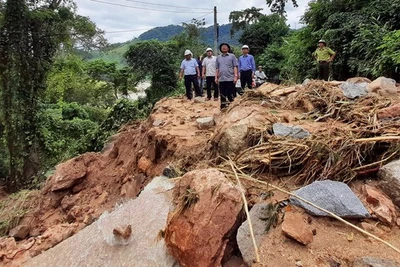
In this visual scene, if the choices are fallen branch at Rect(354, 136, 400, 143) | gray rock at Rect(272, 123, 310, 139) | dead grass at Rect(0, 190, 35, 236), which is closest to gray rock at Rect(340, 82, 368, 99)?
gray rock at Rect(272, 123, 310, 139)

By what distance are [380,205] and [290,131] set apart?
3.57 feet

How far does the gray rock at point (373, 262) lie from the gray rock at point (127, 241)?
132 cm

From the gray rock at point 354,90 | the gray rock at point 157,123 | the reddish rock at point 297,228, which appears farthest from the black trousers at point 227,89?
the reddish rock at point 297,228

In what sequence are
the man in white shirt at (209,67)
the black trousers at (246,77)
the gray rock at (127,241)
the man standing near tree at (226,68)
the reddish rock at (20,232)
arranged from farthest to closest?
1. the man in white shirt at (209,67)
2. the black trousers at (246,77)
3. the man standing near tree at (226,68)
4. the reddish rock at (20,232)
5. the gray rock at (127,241)

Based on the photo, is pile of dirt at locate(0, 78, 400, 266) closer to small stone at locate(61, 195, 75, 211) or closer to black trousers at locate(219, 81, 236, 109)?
small stone at locate(61, 195, 75, 211)

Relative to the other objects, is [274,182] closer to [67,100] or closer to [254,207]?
[254,207]

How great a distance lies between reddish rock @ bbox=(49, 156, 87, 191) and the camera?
6.23 m

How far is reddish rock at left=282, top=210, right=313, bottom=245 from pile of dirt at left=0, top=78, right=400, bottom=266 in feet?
0.14

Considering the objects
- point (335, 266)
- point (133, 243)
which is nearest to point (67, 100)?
point (133, 243)

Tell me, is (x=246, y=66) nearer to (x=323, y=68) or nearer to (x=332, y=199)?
(x=323, y=68)

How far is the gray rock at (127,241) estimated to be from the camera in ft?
9.84

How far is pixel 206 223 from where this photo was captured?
2.46 metres

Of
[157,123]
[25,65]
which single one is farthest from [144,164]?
[25,65]

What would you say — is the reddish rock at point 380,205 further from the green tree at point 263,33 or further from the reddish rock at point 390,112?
the green tree at point 263,33
